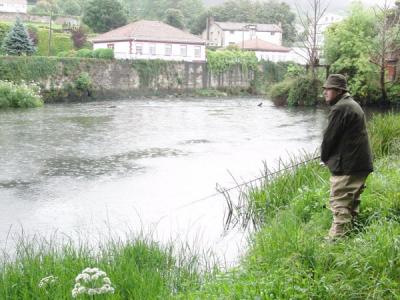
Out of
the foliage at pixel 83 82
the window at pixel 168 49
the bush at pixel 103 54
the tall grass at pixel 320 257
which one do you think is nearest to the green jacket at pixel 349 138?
the tall grass at pixel 320 257

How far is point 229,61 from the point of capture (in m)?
56.2

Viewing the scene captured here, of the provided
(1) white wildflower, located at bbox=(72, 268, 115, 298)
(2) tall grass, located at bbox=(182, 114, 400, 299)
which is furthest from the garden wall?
(1) white wildflower, located at bbox=(72, 268, 115, 298)

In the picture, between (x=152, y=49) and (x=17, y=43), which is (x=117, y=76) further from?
(x=152, y=49)

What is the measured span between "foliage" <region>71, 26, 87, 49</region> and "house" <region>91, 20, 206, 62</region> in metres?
1.69

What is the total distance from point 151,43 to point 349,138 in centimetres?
5045

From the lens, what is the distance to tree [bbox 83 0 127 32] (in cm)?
6544

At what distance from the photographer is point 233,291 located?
5.19 m

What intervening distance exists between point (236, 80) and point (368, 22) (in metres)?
22.1

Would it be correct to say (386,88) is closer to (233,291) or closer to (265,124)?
(265,124)

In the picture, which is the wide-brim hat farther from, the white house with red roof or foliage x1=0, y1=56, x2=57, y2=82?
the white house with red roof

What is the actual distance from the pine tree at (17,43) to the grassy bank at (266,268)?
42417 millimetres

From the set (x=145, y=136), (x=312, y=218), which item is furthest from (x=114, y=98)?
(x=312, y=218)

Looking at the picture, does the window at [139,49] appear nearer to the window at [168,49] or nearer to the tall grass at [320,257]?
the window at [168,49]

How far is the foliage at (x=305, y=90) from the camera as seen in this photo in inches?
1389
